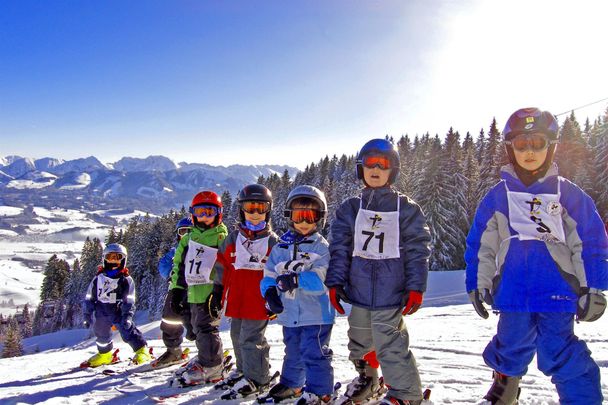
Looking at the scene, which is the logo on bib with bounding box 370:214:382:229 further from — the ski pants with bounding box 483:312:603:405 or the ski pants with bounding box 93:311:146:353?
the ski pants with bounding box 93:311:146:353

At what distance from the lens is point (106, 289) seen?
7875mm

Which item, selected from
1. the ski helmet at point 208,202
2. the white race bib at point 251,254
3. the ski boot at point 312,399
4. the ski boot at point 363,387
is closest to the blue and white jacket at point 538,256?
the ski boot at point 363,387

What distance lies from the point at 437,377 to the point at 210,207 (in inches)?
157

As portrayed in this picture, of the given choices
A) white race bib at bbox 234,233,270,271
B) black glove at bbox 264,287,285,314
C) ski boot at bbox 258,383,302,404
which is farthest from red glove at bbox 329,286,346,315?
white race bib at bbox 234,233,270,271

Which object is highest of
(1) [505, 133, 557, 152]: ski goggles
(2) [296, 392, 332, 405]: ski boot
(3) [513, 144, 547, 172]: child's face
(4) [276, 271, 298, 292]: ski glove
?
(1) [505, 133, 557, 152]: ski goggles

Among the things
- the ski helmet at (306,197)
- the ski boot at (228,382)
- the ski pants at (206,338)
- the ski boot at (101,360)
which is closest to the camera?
the ski helmet at (306,197)

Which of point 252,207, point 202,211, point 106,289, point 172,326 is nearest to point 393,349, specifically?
point 252,207

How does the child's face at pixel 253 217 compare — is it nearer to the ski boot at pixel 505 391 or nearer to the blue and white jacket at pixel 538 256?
the blue and white jacket at pixel 538 256

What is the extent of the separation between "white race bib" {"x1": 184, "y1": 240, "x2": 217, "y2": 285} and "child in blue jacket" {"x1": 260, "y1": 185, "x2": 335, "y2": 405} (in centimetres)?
163

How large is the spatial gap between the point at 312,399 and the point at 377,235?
1.80 meters

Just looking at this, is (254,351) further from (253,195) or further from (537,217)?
(537,217)

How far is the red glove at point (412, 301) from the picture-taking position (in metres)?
3.88

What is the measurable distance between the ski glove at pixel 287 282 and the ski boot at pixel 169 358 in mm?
3646

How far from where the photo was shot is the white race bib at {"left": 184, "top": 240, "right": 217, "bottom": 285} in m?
5.82
